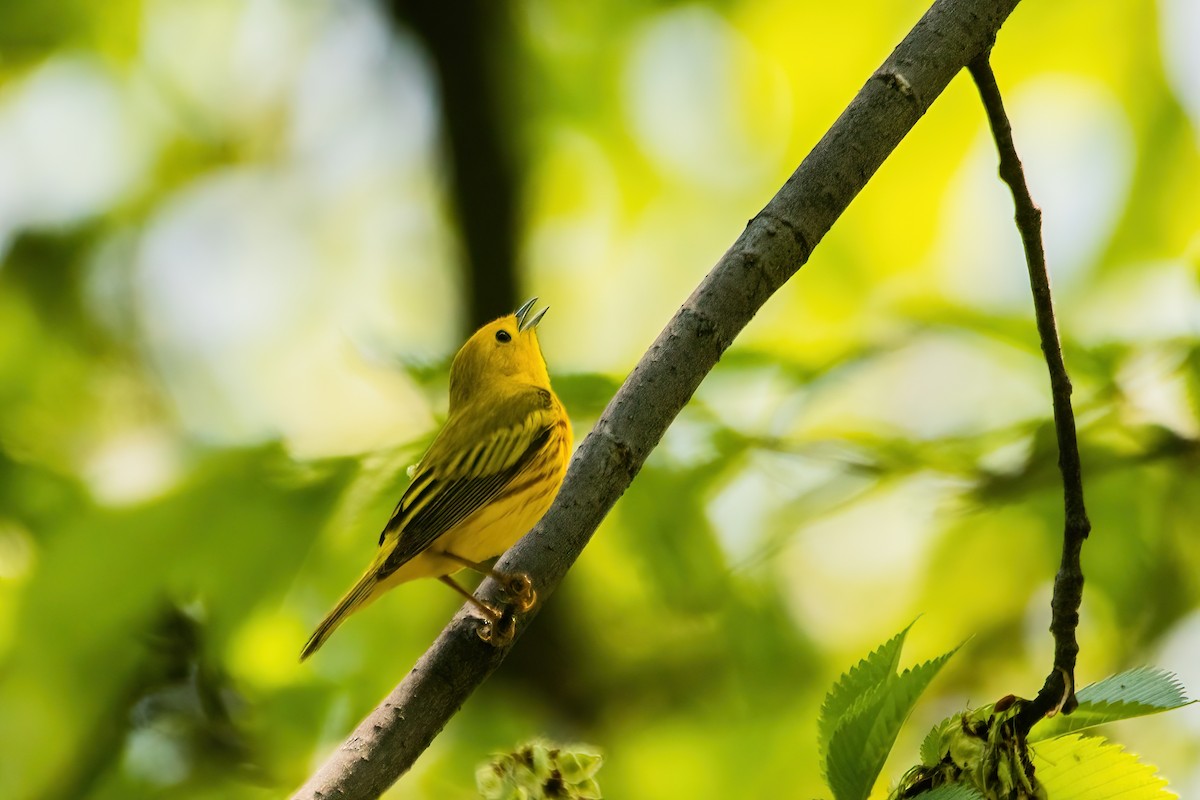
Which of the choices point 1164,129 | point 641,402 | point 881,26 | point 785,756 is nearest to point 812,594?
point 785,756

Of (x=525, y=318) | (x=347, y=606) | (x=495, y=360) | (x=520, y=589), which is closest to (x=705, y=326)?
(x=520, y=589)

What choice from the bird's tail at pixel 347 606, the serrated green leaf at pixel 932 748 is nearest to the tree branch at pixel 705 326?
the serrated green leaf at pixel 932 748

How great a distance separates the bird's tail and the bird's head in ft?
2.86

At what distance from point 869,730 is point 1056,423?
0.61m

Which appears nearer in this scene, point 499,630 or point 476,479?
point 499,630

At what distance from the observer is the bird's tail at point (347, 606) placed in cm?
209

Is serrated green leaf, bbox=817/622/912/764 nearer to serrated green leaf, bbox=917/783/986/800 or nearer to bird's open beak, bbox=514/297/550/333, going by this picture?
serrated green leaf, bbox=917/783/986/800

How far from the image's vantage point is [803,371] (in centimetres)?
292

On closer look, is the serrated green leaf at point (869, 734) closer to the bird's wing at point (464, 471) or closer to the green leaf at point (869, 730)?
the green leaf at point (869, 730)

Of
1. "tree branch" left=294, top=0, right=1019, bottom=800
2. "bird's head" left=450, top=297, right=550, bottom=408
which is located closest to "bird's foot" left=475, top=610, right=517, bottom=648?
"tree branch" left=294, top=0, right=1019, bottom=800

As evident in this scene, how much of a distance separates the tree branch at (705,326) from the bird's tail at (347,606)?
2.06 feet

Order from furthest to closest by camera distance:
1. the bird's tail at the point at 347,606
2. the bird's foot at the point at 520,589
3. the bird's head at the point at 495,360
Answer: the bird's head at the point at 495,360
the bird's tail at the point at 347,606
the bird's foot at the point at 520,589

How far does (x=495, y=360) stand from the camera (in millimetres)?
3135

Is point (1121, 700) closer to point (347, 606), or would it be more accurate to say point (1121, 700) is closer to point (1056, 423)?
point (1056, 423)
